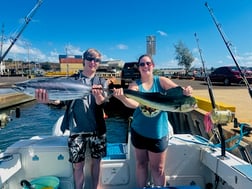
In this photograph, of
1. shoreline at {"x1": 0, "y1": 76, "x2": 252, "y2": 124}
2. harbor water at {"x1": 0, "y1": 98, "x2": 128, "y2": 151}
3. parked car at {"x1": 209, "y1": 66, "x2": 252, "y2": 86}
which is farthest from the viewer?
parked car at {"x1": 209, "y1": 66, "x2": 252, "y2": 86}

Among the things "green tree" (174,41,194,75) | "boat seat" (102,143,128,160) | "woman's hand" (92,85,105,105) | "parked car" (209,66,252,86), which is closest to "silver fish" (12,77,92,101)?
"woman's hand" (92,85,105,105)

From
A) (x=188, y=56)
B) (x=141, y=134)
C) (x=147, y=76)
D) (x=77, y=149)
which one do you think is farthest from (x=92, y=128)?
(x=188, y=56)

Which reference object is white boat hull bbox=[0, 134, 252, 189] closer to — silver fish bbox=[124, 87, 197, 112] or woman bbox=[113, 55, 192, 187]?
woman bbox=[113, 55, 192, 187]

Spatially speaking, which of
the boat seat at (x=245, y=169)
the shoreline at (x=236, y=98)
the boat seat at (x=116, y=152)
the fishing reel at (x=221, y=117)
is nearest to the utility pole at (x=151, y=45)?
the shoreline at (x=236, y=98)

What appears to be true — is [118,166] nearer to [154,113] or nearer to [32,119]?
[154,113]

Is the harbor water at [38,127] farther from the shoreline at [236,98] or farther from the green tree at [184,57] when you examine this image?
the green tree at [184,57]

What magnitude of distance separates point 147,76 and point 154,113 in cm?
38

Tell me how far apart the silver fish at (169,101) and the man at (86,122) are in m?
0.44

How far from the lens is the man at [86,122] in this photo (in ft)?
8.04

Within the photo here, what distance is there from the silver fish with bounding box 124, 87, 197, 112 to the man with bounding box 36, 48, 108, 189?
44 centimetres

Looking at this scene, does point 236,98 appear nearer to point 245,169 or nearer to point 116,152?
point 116,152

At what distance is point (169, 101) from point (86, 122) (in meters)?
0.88

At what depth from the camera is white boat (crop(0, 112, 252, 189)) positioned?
2.75 meters

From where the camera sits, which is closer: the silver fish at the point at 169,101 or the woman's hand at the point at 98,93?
the silver fish at the point at 169,101
